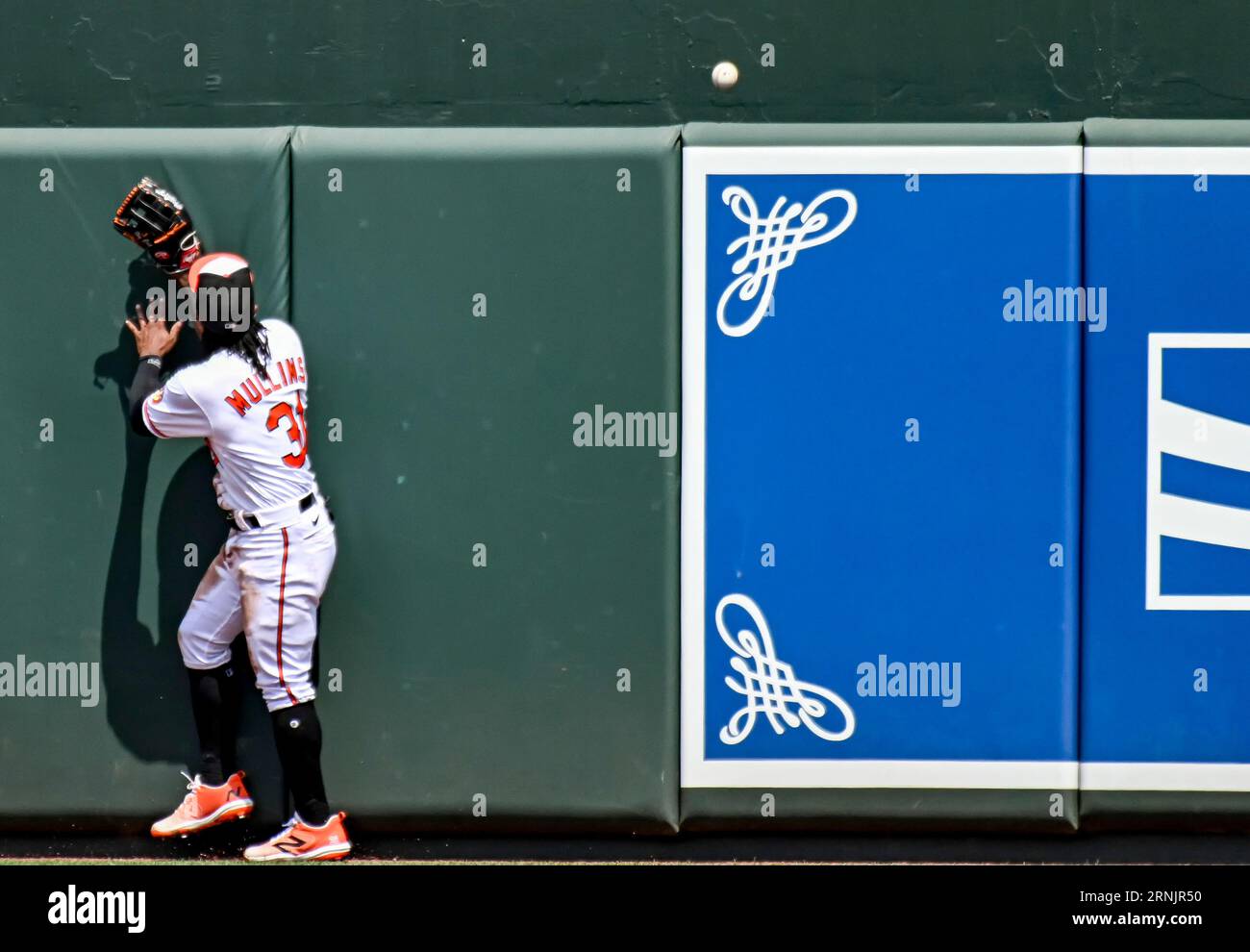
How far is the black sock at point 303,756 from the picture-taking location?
4.51 metres

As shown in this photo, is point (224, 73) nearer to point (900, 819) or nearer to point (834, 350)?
point (834, 350)

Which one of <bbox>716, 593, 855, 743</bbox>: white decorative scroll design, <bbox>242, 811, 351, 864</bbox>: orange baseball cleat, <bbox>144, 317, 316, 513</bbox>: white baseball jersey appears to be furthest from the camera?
<bbox>716, 593, 855, 743</bbox>: white decorative scroll design

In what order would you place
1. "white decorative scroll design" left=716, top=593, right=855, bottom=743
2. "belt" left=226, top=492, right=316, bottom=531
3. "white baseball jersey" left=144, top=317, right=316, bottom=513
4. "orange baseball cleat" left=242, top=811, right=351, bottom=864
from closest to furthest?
"white baseball jersey" left=144, top=317, right=316, bottom=513
"belt" left=226, top=492, right=316, bottom=531
"orange baseball cleat" left=242, top=811, right=351, bottom=864
"white decorative scroll design" left=716, top=593, right=855, bottom=743

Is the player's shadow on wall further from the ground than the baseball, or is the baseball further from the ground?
the baseball

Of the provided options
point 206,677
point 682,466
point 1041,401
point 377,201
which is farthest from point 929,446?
point 206,677

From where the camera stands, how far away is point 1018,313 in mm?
4668

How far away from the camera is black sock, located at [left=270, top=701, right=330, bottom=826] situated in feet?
14.8

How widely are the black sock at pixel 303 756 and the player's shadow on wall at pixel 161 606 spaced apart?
0.85 ft

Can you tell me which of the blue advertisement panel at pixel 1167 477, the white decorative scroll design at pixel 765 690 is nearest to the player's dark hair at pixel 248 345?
the white decorative scroll design at pixel 765 690

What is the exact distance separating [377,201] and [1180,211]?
2.82m

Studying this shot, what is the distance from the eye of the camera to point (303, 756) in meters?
4.52

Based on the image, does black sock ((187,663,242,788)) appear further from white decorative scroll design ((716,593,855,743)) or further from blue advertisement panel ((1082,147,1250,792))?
blue advertisement panel ((1082,147,1250,792))

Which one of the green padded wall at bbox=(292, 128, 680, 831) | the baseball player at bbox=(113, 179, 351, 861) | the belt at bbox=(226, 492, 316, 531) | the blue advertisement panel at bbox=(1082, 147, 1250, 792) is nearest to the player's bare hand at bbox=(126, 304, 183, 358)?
the baseball player at bbox=(113, 179, 351, 861)

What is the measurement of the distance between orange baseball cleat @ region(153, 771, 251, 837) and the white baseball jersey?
3.40ft
